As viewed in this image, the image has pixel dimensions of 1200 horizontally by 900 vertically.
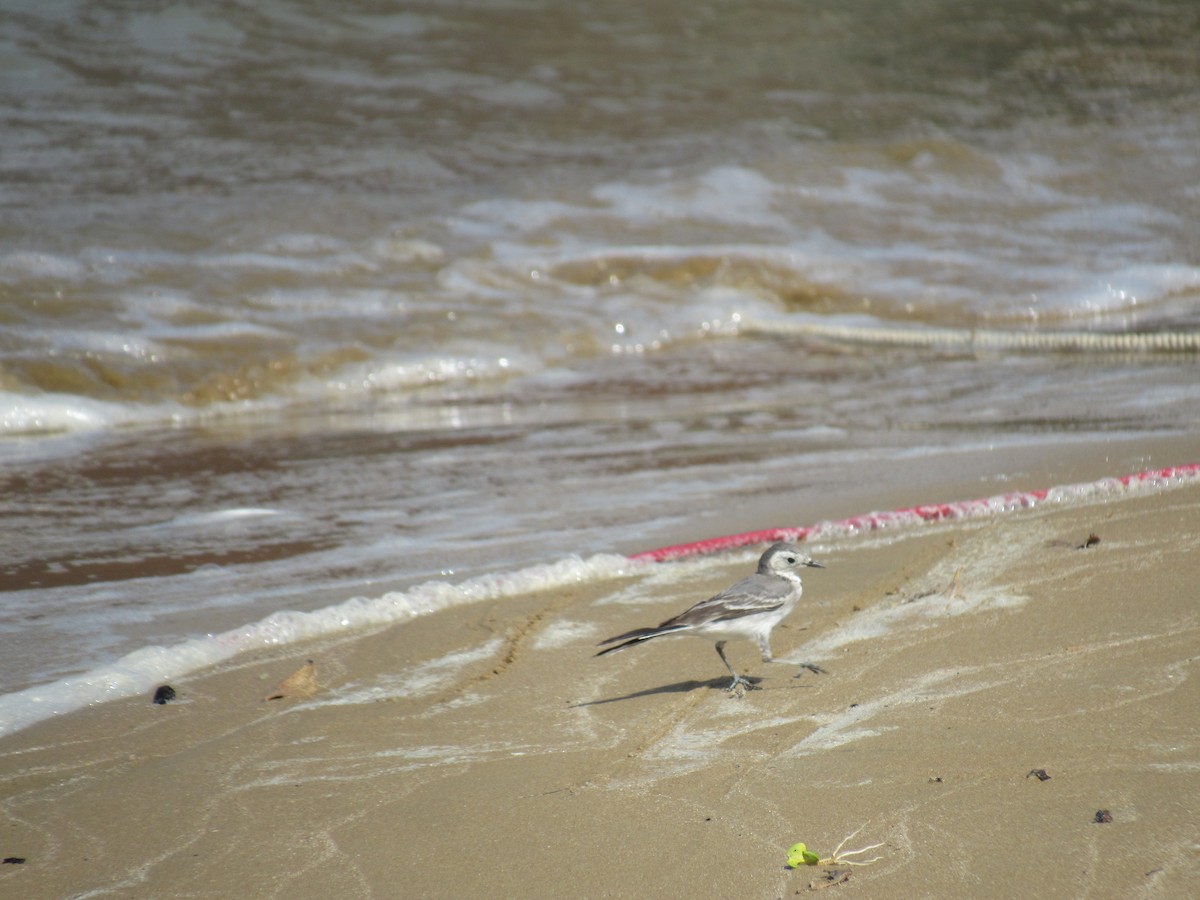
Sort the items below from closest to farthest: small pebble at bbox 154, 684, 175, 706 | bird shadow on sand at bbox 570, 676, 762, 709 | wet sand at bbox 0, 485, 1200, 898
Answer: wet sand at bbox 0, 485, 1200, 898, bird shadow on sand at bbox 570, 676, 762, 709, small pebble at bbox 154, 684, 175, 706

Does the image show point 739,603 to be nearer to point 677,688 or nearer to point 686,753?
point 677,688

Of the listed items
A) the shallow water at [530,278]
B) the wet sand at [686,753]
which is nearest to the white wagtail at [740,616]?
the wet sand at [686,753]

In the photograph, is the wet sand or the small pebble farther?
the small pebble

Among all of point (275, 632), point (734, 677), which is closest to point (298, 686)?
point (275, 632)

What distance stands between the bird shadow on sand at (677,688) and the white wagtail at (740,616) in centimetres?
3

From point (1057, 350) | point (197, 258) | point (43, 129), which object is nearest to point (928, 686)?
point (1057, 350)

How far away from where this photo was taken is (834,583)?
3.96 metres

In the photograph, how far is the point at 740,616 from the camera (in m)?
3.25

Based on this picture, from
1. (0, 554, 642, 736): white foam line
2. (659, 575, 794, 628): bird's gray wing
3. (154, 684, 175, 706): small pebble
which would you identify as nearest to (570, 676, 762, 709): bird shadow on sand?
(659, 575, 794, 628): bird's gray wing

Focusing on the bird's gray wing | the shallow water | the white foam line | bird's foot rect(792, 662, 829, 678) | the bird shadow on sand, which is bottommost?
the bird shadow on sand

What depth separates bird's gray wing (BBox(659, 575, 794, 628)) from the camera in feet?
10.6

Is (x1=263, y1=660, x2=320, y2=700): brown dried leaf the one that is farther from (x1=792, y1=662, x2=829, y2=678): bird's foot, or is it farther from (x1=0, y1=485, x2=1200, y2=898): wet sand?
(x1=792, y1=662, x2=829, y2=678): bird's foot

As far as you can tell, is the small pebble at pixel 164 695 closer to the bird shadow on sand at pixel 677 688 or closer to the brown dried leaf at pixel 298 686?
the brown dried leaf at pixel 298 686

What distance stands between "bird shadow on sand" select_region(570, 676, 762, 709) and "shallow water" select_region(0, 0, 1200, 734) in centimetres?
118
